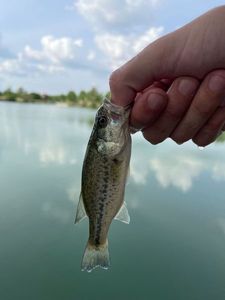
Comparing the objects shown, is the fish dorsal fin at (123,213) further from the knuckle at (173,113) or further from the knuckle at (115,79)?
the knuckle at (115,79)

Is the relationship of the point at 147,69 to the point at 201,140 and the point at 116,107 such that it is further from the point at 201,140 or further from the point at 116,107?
the point at 201,140

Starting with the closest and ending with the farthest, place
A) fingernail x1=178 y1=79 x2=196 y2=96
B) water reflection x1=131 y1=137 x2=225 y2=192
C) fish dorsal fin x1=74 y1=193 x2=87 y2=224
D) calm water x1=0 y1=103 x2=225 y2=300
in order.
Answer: fingernail x1=178 y1=79 x2=196 y2=96 < fish dorsal fin x1=74 y1=193 x2=87 y2=224 < calm water x1=0 y1=103 x2=225 y2=300 < water reflection x1=131 y1=137 x2=225 y2=192

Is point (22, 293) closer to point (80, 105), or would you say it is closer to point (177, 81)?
point (177, 81)

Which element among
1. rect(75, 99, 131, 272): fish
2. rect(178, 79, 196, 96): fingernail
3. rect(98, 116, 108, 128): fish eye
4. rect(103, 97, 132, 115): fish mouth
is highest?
rect(178, 79, 196, 96): fingernail

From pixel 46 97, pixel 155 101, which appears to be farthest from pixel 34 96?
pixel 155 101

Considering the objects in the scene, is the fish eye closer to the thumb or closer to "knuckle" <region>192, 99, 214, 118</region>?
the thumb

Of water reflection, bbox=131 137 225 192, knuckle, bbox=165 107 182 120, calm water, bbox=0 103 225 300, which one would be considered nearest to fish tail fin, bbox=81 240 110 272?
knuckle, bbox=165 107 182 120
